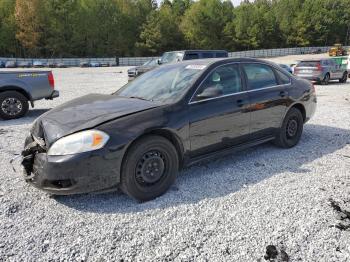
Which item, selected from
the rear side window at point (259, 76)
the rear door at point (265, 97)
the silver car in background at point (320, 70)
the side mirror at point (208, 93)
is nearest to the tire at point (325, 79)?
the silver car in background at point (320, 70)

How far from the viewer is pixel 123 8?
2908 inches

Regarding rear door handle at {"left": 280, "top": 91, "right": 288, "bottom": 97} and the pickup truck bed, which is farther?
the pickup truck bed

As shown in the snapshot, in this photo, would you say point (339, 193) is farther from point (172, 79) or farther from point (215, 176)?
point (172, 79)

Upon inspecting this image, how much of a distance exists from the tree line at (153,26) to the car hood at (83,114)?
6559cm

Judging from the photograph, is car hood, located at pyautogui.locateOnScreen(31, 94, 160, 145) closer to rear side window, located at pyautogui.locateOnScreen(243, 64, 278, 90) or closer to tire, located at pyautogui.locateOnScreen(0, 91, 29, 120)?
rear side window, located at pyautogui.locateOnScreen(243, 64, 278, 90)

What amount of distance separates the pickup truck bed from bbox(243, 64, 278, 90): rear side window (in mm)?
6093

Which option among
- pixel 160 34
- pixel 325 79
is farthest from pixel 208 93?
pixel 160 34

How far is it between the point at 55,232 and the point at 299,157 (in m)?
3.70

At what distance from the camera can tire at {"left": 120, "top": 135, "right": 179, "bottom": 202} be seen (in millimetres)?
3338

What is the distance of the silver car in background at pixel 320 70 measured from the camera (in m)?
16.6

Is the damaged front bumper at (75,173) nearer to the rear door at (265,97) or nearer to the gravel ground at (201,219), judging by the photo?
the gravel ground at (201,219)

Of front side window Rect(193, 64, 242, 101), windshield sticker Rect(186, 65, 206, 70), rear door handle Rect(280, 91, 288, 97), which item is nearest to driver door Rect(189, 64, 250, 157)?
front side window Rect(193, 64, 242, 101)

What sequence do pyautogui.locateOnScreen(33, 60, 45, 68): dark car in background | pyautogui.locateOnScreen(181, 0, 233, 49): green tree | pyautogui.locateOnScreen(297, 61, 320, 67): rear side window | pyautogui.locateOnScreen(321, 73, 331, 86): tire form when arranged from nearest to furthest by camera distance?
pyautogui.locateOnScreen(297, 61, 320, 67): rear side window < pyautogui.locateOnScreen(321, 73, 331, 86): tire < pyautogui.locateOnScreen(33, 60, 45, 68): dark car in background < pyautogui.locateOnScreen(181, 0, 233, 49): green tree

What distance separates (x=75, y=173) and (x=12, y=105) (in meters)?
6.13
